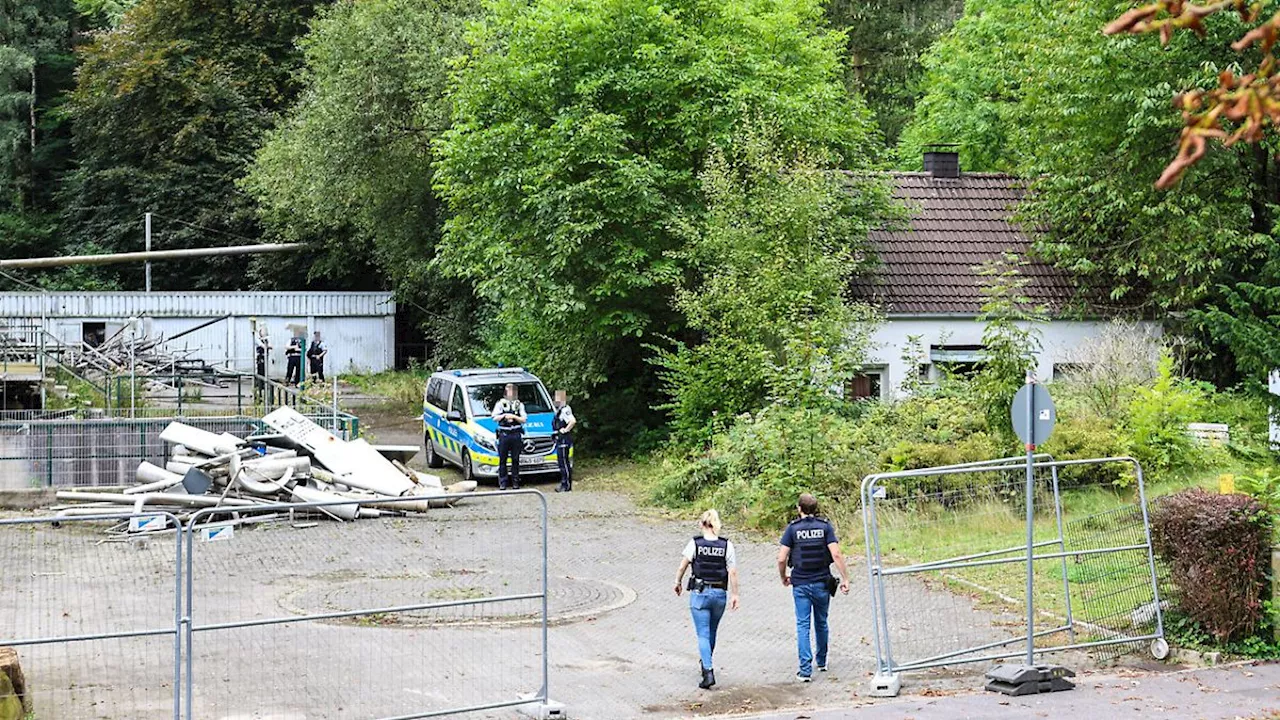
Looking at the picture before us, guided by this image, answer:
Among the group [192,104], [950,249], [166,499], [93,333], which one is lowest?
[166,499]

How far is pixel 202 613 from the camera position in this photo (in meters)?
10.4

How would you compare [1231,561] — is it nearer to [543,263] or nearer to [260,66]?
[543,263]

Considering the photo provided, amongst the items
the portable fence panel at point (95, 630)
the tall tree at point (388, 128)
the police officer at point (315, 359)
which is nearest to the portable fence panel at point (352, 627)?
the portable fence panel at point (95, 630)

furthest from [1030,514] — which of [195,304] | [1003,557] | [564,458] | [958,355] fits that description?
[195,304]

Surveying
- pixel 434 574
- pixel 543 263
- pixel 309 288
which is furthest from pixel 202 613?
pixel 309 288

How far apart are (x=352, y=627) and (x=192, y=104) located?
2096 inches

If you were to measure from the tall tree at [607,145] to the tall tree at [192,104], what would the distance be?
32.9m

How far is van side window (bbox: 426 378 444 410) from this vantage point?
27938 mm

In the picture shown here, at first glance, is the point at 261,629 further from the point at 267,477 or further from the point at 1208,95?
the point at 267,477

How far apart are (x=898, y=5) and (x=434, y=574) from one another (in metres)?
42.1

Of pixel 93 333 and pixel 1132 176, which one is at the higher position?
pixel 1132 176

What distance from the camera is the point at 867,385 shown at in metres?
27.9

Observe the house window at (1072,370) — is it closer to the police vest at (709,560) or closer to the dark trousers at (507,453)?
the dark trousers at (507,453)

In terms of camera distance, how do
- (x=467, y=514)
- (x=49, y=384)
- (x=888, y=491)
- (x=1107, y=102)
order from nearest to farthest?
1. (x=888, y=491)
2. (x=467, y=514)
3. (x=1107, y=102)
4. (x=49, y=384)
